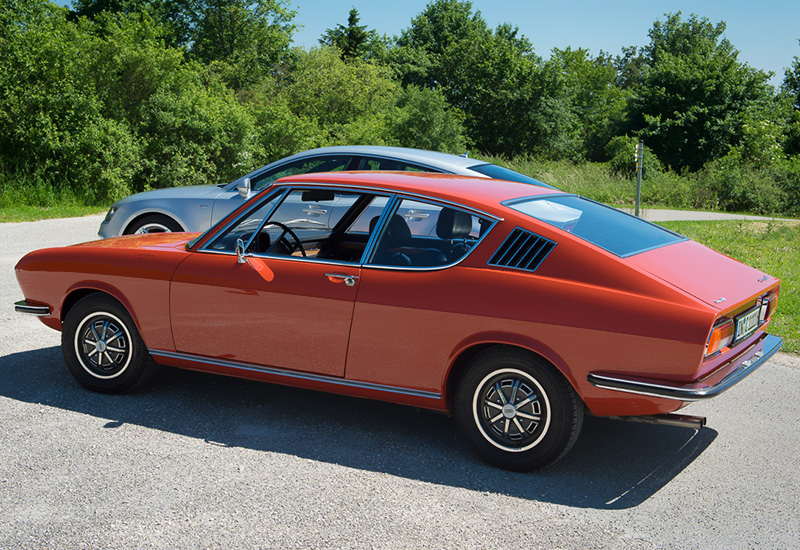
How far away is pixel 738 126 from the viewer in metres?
42.5

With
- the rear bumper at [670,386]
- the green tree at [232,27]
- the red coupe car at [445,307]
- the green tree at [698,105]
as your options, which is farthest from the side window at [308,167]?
the green tree at [232,27]

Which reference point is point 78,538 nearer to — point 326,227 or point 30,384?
point 30,384

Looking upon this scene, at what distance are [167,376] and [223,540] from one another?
8.42 feet

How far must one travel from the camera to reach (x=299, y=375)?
4602 millimetres

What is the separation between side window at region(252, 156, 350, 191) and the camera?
8.76 metres

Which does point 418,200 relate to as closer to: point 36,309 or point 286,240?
point 286,240

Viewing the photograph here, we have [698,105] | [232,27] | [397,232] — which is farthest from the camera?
[232,27]

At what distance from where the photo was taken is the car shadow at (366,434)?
13.3 feet

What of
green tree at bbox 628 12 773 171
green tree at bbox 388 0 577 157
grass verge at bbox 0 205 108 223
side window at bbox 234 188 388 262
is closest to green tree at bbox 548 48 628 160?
green tree at bbox 388 0 577 157

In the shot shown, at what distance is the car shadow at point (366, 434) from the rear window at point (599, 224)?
1217 mm

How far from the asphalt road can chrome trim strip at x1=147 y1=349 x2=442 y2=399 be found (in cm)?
36

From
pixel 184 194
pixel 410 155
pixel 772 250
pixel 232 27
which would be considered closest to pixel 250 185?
pixel 184 194

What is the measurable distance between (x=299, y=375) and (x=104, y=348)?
5.05 feet

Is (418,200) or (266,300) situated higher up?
(418,200)
